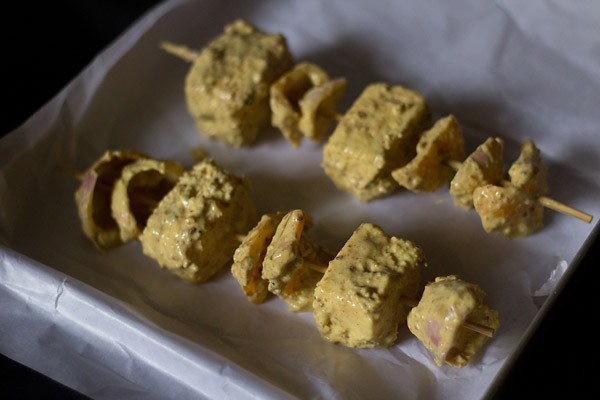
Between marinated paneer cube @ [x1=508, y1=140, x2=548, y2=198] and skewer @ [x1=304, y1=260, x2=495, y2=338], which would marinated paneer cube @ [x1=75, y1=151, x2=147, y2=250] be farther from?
marinated paneer cube @ [x1=508, y1=140, x2=548, y2=198]

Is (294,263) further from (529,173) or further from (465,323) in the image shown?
(529,173)

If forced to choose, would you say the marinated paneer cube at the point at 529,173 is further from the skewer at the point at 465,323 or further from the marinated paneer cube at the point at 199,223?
the marinated paneer cube at the point at 199,223

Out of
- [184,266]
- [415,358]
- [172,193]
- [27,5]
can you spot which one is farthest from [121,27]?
[415,358]

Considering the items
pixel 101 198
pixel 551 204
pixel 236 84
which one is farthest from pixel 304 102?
pixel 551 204

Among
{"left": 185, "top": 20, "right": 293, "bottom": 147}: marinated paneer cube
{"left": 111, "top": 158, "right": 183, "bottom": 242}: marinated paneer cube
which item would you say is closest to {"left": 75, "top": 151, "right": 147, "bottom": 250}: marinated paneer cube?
{"left": 111, "top": 158, "right": 183, "bottom": 242}: marinated paneer cube

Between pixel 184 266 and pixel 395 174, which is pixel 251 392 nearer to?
pixel 184 266

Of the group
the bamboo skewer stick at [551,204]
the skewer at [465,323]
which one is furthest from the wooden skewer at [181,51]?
the skewer at [465,323]
